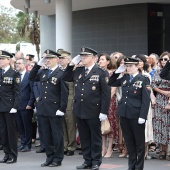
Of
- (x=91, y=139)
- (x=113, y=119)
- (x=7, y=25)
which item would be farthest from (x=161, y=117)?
(x=7, y=25)

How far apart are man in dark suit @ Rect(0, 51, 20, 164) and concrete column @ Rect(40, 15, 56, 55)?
54.9ft

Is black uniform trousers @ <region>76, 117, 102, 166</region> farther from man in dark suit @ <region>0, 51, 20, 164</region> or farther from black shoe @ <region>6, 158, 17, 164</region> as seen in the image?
black shoe @ <region>6, 158, 17, 164</region>

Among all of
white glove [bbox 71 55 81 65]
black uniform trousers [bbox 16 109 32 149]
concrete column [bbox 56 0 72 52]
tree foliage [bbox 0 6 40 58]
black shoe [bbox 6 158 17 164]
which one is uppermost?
tree foliage [bbox 0 6 40 58]

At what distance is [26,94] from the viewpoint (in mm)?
12492

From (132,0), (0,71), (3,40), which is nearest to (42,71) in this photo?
(0,71)

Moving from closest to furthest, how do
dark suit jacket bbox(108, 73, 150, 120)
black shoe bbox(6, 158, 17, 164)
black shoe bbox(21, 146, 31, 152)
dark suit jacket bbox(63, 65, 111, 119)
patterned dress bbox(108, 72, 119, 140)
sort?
dark suit jacket bbox(108, 73, 150, 120)
dark suit jacket bbox(63, 65, 111, 119)
black shoe bbox(6, 158, 17, 164)
patterned dress bbox(108, 72, 119, 140)
black shoe bbox(21, 146, 31, 152)

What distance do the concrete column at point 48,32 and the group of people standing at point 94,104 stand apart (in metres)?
15.9

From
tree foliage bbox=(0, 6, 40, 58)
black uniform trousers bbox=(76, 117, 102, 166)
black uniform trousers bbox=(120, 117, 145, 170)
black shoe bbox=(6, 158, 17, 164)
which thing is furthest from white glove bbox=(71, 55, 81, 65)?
tree foliage bbox=(0, 6, 40, 58)

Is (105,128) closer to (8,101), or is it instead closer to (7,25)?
(8,101)

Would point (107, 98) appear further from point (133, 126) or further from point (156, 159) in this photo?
point (156, 159)

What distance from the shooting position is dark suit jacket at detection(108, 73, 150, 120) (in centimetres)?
882

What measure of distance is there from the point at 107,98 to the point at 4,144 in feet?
7.53

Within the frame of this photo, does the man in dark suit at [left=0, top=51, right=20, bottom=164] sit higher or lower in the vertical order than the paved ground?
higher

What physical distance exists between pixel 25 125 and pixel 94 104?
3.38 meters
